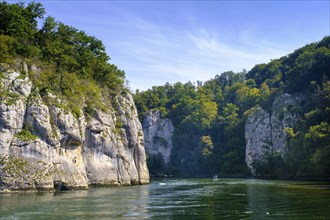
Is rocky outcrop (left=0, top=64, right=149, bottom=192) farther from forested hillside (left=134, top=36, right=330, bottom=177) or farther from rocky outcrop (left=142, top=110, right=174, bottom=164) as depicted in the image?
rocky outcrop (left=142, top=110, right=174, bottom=164)

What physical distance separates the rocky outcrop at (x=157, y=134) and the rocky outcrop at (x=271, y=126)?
3086cm

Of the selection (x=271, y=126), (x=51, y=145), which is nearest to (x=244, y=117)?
(x=271, y=126)

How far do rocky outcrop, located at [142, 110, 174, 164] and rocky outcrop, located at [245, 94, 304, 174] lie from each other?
3086cm

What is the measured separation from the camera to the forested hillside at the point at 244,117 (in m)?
85.1

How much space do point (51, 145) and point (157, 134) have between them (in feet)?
291

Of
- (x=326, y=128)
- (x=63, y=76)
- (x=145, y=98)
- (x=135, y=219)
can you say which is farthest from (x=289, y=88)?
(x=135, y=219)

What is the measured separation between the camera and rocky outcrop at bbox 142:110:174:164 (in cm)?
13600

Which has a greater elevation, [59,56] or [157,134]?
[59,56]

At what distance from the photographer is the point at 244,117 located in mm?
127812

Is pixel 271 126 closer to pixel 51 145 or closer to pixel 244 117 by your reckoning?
pixel 244 117

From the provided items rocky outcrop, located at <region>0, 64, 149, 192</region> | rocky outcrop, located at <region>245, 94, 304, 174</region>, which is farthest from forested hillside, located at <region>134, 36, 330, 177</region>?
rocky outcrop, located at <region>0, 64, 149, 192</region>

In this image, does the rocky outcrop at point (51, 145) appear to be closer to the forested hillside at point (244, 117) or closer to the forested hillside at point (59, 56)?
the forested hillside at point (59, 56)

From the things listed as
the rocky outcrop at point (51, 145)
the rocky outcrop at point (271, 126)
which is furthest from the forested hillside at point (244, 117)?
the rocky outcrop at point (51, 145)

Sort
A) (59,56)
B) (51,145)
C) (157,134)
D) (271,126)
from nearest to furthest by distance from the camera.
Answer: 1. (51,145)
2. (59,56)
3. (271,126)
4. (157,134)
